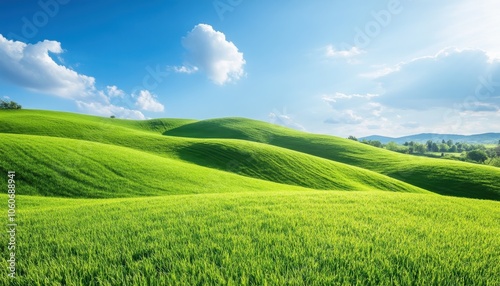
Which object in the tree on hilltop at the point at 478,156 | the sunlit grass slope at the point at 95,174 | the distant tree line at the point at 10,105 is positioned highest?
the distant tree line at the point at 10,105

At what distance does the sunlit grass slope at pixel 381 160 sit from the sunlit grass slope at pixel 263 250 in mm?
57169

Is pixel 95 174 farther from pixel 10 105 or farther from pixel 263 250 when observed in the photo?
pixel 10 105

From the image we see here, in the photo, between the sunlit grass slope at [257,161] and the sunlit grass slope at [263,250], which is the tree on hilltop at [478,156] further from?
the sunlit grass slope at [263,250]

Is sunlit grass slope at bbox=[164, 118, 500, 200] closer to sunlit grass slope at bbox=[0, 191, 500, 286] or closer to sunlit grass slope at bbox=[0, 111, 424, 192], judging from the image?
sunlit grass slope at bbox=[0, 111, 424, 192]

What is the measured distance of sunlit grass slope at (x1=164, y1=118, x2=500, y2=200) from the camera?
5003 cm

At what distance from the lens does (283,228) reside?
594 cm

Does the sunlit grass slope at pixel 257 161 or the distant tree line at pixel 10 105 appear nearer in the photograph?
the sunlit grass slope at pixel 257 161

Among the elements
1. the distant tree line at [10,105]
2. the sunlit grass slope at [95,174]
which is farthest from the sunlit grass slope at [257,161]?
the distant tree line at [10,105]

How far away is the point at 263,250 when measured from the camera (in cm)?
460

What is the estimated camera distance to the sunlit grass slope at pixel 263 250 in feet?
12.4

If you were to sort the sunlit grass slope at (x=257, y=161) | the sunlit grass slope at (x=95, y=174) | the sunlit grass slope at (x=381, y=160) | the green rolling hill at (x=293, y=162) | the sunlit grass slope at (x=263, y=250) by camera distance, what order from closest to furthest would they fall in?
1. the sunlit grass slope at (x=263, y=250)
2. the sunlit grass slope at (x=95, y=174)
3. the sunlit grass slope at (x=257, y=161)
4. the green rolling hill at (x=293, y=162)
5. the sunlit grass slope at (x=381, y=160)

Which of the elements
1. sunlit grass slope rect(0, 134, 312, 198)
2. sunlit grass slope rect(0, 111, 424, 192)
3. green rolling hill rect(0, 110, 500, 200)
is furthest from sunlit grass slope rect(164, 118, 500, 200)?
sunlit grass slope rect(0, 134, 312, 198)

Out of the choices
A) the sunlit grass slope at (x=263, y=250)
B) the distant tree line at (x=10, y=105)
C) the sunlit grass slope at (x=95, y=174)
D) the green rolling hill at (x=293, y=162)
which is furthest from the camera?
the distant tree line at (x=10, y=105)

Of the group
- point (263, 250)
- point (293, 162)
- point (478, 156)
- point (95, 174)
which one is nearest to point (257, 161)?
point (293, 162)
